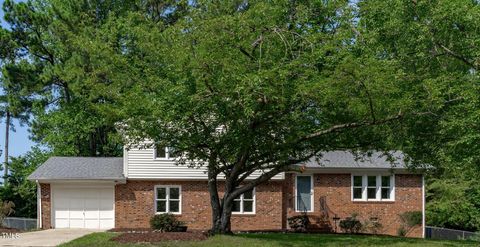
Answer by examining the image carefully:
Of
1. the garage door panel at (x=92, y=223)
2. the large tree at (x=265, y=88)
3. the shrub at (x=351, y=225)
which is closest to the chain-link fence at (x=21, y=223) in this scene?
the garage door panel at (x=92, y=223)

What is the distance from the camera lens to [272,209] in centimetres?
3178

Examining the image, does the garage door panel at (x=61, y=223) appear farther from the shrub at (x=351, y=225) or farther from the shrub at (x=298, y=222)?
the shrub at (x=351, y=225)

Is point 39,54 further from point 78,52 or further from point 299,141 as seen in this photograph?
point 299,141

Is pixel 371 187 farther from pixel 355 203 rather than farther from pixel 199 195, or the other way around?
pixel 199 195

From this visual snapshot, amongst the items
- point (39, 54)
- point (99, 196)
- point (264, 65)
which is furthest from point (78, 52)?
point (264, 65)

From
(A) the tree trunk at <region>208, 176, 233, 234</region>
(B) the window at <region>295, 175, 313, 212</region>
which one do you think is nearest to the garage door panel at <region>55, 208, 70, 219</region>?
(B) the window at <region>295, 175, 313, 212</region>

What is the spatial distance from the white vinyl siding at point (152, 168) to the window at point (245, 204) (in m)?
1.63

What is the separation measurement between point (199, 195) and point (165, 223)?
360 cm

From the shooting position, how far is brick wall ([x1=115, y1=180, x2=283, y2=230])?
3116 centimetres

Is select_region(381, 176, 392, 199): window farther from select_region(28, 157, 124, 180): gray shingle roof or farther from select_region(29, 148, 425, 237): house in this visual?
select_region(28, 157, 124, 180): gray shingle roof

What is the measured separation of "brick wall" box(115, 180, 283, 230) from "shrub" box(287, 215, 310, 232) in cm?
119

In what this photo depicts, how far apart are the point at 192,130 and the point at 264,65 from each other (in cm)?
341

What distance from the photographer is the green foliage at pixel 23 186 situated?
40.5 metres

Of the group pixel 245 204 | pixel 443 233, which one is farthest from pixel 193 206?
pixel 443 233
